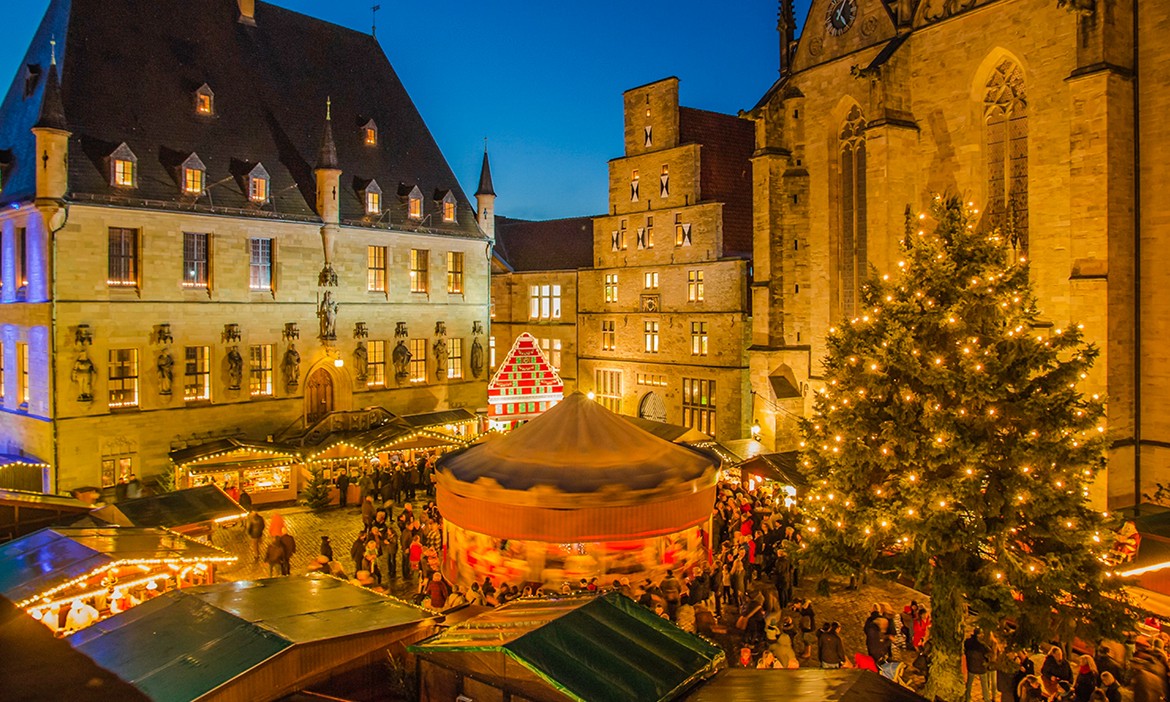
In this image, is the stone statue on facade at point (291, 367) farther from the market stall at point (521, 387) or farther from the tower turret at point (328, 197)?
the market stall at point (521, 387)

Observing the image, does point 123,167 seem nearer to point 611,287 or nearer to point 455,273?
point 455,273

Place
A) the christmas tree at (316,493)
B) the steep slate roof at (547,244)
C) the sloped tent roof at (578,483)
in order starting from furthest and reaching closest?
the steep slate roof at (547,244)
the christmas tree at (316,493)
the sloped tent roof at (578,483)

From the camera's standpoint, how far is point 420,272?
32.8 m

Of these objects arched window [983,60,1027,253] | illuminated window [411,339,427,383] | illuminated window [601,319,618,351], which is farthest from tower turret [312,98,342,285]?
arched window [983,60,1027,253]

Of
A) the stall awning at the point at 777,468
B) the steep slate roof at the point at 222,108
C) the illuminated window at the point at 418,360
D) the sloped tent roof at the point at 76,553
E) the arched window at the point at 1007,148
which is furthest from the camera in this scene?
the illuminated window at the point at 418,360

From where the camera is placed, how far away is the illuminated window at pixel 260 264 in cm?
2741

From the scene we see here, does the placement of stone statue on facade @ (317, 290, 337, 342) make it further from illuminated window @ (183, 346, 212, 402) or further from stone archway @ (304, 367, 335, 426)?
illuminated window @ (183, 346, 212, 402)

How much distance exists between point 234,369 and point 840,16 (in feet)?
70.0

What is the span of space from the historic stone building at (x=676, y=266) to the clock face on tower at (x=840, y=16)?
750 centimetres

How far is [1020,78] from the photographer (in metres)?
20.0

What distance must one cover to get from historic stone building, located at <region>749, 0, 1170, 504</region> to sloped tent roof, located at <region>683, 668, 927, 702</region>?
24.3 ft

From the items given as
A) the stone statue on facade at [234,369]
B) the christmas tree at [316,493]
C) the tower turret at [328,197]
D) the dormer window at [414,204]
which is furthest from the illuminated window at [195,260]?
the dormer window at [414,204]

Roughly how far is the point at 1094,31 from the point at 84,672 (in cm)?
2043

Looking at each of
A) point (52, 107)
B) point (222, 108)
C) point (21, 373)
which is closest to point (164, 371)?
point (21, 373)
